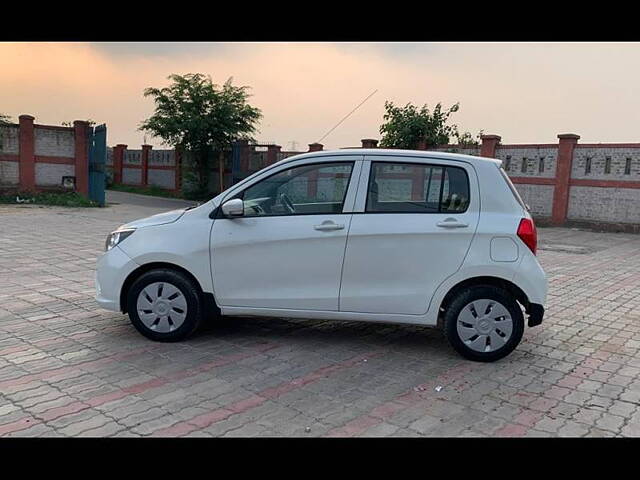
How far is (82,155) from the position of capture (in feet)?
69.3

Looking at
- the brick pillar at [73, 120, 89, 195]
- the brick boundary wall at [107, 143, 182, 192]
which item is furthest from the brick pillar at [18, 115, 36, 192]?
the brick boundary wall at [107, 143, 182, 192]

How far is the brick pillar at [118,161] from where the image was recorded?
34.0 meters

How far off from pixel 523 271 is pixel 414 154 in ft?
4.49

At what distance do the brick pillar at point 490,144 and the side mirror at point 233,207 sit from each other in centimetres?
1539

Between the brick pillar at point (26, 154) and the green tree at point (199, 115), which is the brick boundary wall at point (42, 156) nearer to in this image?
the brick pillar at point (26, 154)

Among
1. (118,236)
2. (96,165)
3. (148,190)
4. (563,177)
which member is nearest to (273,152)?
(96,165)

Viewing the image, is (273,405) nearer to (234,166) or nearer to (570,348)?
(570,348)

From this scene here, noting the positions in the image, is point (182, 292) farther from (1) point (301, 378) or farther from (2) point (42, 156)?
(2) point (42, 156)

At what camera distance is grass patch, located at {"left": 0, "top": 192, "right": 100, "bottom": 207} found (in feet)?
64.2

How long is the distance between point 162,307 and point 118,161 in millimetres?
32725
